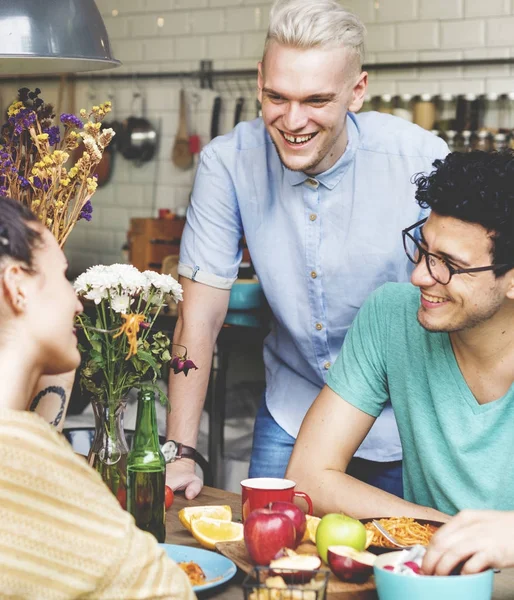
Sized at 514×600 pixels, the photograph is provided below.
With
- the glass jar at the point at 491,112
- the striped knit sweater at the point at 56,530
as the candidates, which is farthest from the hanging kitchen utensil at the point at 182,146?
the striped knit sweater at the point at 56,530

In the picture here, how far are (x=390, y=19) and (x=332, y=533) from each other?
4282 mm

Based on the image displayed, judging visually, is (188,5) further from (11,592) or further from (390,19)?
(11,592)

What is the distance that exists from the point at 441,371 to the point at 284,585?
2.92 feet

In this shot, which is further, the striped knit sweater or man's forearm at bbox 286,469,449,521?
man's forearm at bbox 286,469,449,521

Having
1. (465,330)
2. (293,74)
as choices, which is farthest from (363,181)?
(465,330)

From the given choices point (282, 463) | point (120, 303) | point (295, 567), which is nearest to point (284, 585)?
point (295, 567)

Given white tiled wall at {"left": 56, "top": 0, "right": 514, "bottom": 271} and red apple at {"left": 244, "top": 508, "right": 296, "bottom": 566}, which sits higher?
white tiled wall at {"left": 56, "top": 0, "right": 514, "bottom": 271}

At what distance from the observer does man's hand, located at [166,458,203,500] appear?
6.21 feet

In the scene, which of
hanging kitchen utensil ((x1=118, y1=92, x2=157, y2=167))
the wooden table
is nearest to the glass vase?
the wooden table

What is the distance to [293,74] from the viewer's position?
Answer: 212 centimetres

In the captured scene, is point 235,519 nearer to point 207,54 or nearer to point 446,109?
point 446,109

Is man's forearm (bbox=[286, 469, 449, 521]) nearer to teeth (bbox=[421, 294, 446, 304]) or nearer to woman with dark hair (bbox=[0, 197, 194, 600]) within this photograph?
teeth (bbox=[421, 294, 446, 304])

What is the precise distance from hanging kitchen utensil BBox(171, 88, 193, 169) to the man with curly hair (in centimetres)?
397

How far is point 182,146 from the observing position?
5906 millimetres
